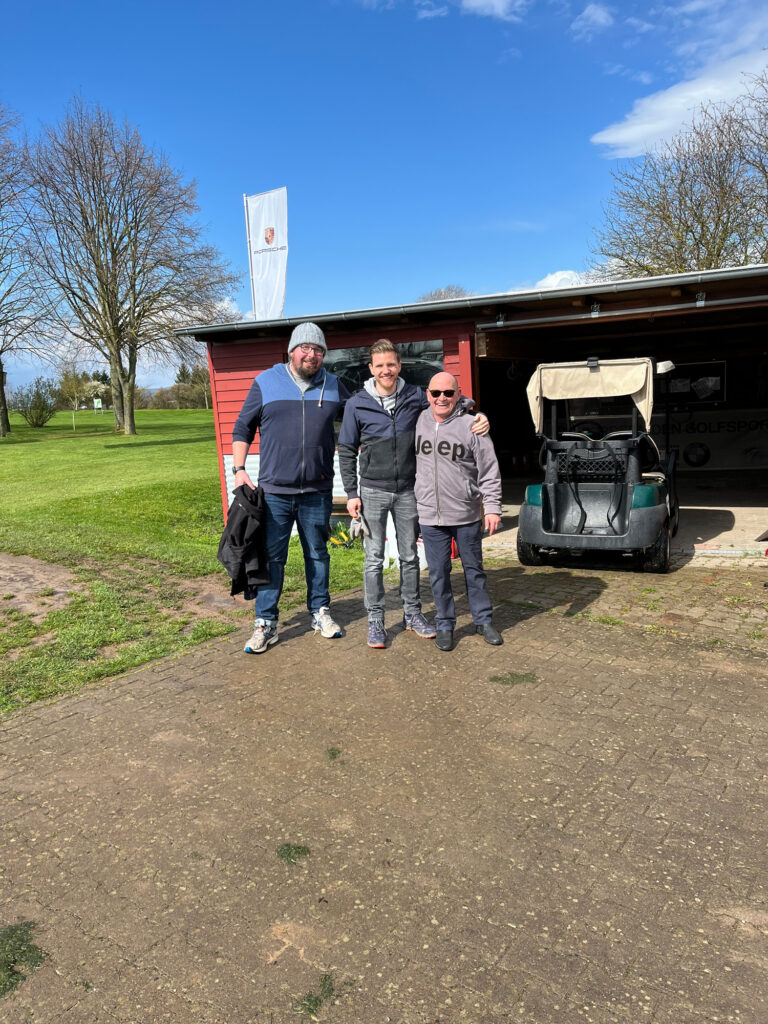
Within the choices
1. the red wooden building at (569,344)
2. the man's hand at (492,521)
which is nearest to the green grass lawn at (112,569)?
the red wooden building at (569,344)

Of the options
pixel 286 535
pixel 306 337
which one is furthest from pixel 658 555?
pixel 306 337

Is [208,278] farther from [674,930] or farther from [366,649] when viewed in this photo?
[674,930]

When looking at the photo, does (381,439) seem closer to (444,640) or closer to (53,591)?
(444,640)

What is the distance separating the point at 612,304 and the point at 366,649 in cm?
527

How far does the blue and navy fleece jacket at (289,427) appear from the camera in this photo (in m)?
4.79

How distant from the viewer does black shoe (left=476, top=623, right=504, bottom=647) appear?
4.88 m

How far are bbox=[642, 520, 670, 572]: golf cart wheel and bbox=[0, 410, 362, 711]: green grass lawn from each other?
2.79 m

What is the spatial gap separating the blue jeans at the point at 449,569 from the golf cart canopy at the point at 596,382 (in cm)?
282

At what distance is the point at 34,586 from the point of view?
6453 mm

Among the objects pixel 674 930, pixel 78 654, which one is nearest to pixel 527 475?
pixel 78 654

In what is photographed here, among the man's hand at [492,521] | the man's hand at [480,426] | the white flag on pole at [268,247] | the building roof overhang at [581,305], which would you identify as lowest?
the man's hand at [492,521]

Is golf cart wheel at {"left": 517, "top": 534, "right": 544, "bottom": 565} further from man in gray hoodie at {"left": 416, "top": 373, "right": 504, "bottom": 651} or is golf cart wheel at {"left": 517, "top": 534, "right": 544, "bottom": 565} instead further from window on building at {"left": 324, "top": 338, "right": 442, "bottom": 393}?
window on building at {"left": 324, "top": 338, "right": 442, "bottom": 393}

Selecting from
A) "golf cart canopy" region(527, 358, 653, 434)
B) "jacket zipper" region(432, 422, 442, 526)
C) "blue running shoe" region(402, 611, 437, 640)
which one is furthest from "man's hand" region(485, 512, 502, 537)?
"golf cart canopy" region(527, 358, 653, 434)

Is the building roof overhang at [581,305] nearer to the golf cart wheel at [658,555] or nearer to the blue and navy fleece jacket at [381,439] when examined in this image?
the golf cart wheel at [658,555]
